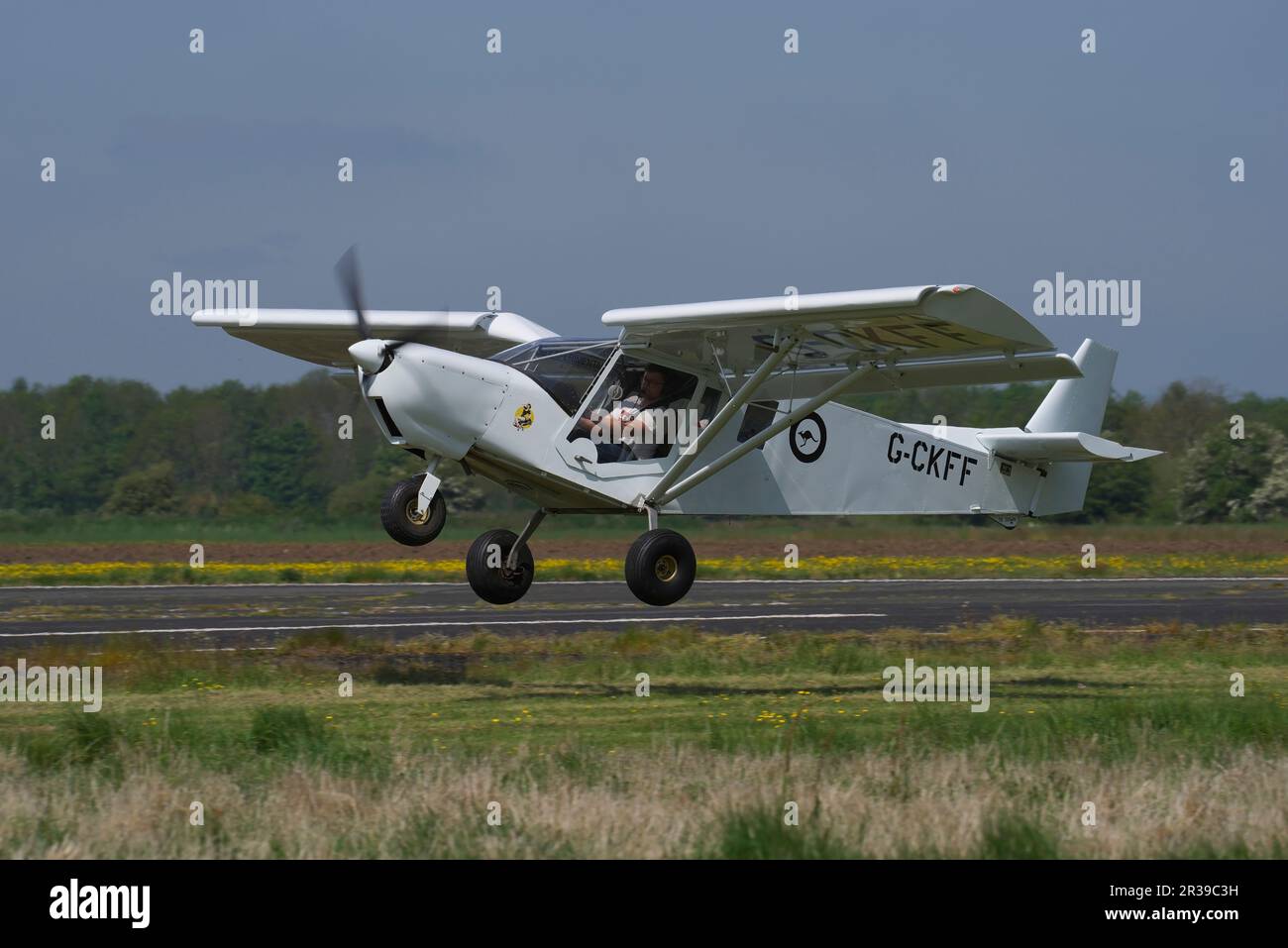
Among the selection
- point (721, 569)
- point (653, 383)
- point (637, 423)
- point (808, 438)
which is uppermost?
point (653, 383)

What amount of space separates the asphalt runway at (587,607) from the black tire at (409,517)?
471cm

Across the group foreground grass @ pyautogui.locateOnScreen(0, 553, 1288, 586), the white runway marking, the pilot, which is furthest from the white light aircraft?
foreground grass @ pyautogui.locateOnScreen(0, 553, 1288, 586)

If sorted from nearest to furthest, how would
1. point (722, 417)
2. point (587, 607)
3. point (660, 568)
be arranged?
point (660, 568) → point (722, 417) → point (587, 607)

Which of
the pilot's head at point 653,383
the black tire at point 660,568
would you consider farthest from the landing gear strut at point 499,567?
the pilot's head at point 653,383

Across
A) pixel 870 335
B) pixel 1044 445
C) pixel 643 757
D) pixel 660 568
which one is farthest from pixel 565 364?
pixel 1044 445

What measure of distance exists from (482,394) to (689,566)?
2.82 meters

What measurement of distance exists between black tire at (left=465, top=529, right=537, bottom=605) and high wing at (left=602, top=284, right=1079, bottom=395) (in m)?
2.53

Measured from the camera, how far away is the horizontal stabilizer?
18703 millimetres

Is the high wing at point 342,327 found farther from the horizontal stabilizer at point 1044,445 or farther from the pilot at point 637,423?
the horizontal stabilizer at point 1044,445

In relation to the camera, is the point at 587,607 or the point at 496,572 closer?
the point at 496,572

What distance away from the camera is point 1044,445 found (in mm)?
19000

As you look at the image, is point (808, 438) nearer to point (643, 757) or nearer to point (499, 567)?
point (499, 567)

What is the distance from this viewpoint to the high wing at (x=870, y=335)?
13828 millimetres

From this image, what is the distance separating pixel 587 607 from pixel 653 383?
10.4 metres
